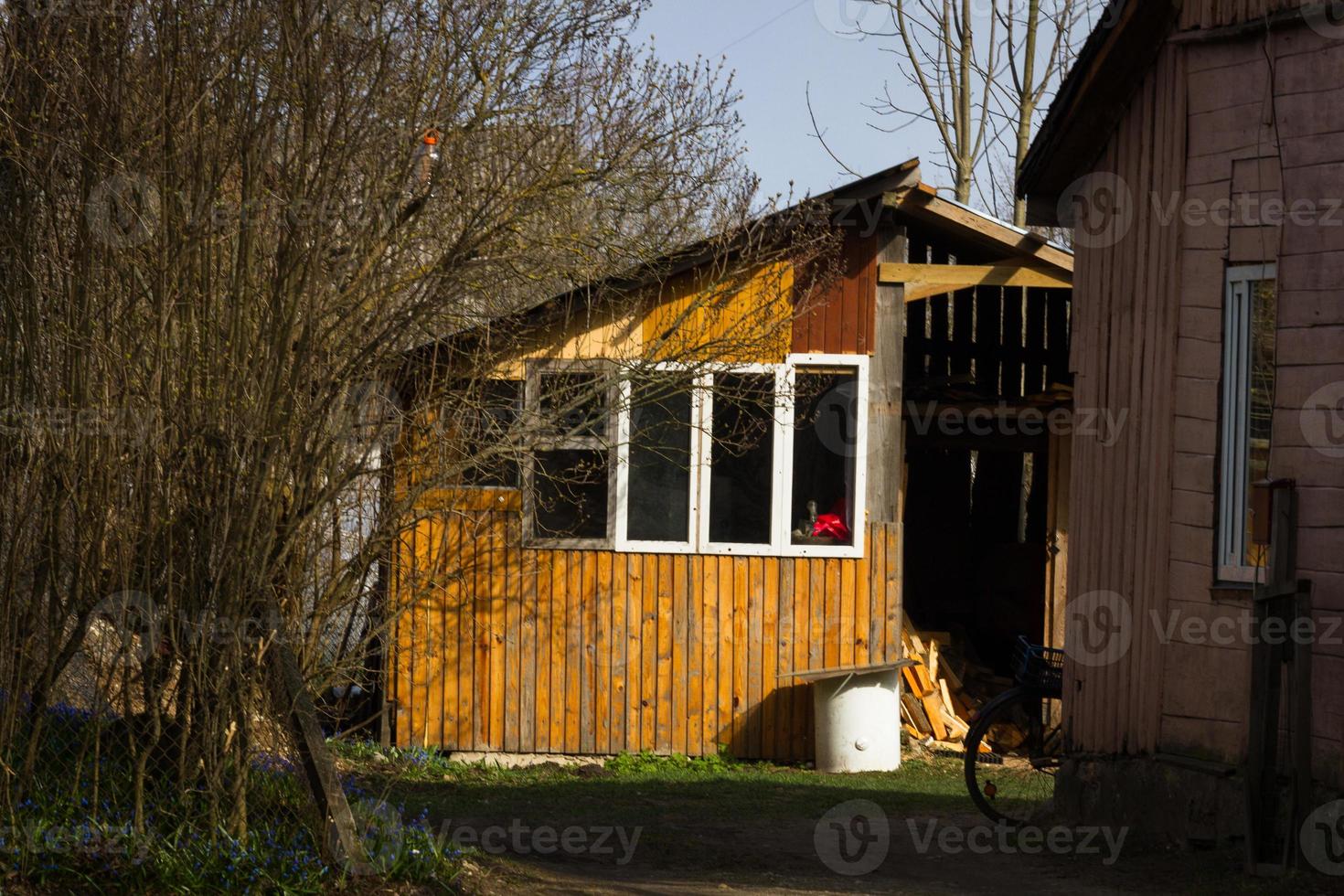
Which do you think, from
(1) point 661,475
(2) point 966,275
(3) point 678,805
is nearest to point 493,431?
(1) point 661,475

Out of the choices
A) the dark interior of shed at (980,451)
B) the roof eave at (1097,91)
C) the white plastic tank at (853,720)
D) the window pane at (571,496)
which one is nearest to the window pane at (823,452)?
the white plastic tank at (853,720)

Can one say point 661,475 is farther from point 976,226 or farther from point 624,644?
point 976,226

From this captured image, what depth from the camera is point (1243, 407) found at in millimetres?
7754

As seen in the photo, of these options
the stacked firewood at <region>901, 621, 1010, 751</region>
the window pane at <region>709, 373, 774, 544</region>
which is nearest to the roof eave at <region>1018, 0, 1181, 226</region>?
the window pane at <region>709, 373, 774, 544</region>

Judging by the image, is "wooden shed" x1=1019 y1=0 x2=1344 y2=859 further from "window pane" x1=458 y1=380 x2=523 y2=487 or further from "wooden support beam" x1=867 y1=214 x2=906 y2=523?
"window pane" x1=458 y1=380 x2=523 y2=487

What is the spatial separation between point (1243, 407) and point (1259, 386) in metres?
0.14

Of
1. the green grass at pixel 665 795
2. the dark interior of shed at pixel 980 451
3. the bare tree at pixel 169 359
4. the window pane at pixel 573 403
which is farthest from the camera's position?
the dark interior of shed at pixel 980 451

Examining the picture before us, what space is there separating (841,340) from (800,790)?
376cm

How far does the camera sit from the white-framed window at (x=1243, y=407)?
764 centimetres

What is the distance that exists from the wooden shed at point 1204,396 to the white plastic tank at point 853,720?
303cm

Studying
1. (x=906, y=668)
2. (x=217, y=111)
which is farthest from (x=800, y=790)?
(x=217, y=111)

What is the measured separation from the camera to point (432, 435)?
35.3 feet

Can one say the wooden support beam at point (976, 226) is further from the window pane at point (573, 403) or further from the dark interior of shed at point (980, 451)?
the window pane at point (573, 403)

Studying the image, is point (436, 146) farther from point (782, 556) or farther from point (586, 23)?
point (782, 556)
